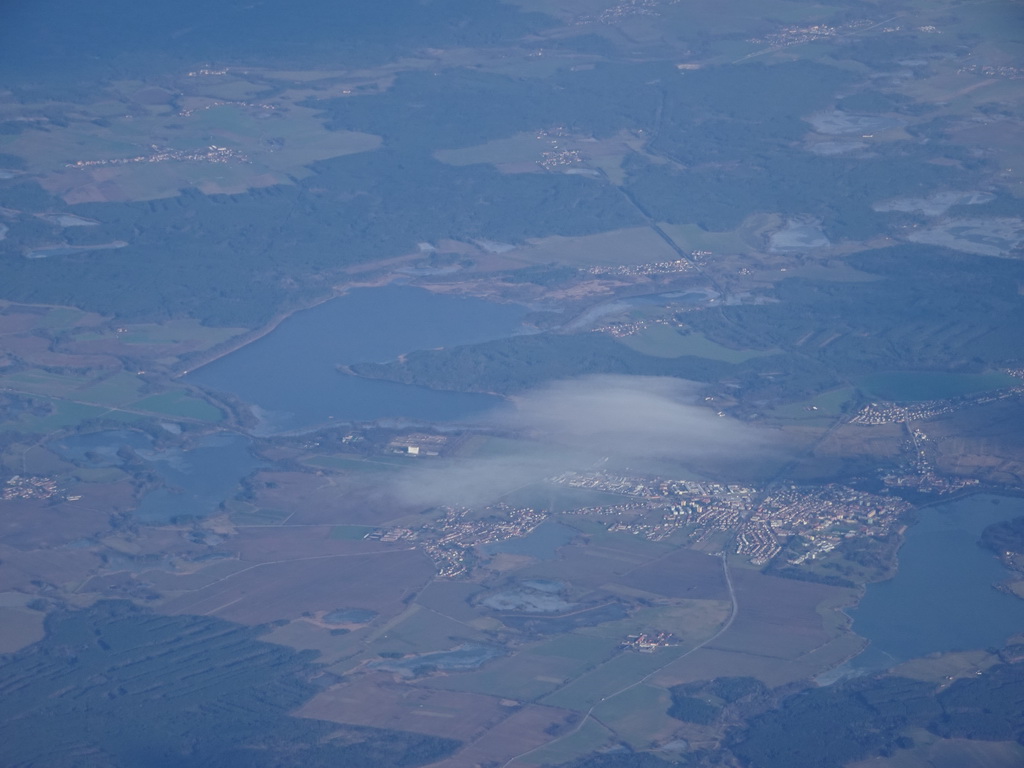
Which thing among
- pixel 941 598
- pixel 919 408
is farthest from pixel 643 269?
pixel 941 598

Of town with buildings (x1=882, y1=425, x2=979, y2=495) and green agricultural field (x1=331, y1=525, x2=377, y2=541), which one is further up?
green agricultural field (x1=331, y1=525, x2=377, y2=541)

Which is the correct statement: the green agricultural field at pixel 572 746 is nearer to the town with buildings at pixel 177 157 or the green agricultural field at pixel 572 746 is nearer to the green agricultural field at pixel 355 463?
the green agricultural field at pixel 355 463

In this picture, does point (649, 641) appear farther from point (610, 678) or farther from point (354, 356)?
point (354, 356)

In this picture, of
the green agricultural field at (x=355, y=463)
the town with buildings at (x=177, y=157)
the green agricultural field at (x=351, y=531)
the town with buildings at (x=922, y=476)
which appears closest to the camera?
the green agricultural field at (x=351, y=531)

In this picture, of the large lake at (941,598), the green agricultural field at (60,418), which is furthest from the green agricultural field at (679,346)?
the green agricultural field at (60,418)

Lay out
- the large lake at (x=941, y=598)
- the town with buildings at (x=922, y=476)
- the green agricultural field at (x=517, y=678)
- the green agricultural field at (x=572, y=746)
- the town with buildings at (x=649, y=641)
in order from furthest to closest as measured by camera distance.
→ the town with buildings at (x=922, y=476) < the large lake at (x=941, y=598) < the town with buildings at (x=649, y=641) < the green agricultural field at (x=517, y=678) < the green agricultural field at (x=572, y=746)

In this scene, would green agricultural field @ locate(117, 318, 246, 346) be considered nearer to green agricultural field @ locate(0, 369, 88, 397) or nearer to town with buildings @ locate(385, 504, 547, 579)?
green agricultural field @ locate(0, 369, 88, 397)

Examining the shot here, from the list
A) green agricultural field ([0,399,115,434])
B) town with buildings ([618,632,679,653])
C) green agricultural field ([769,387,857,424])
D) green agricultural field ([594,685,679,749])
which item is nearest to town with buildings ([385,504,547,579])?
town with buildings ([618,632,679,653])
